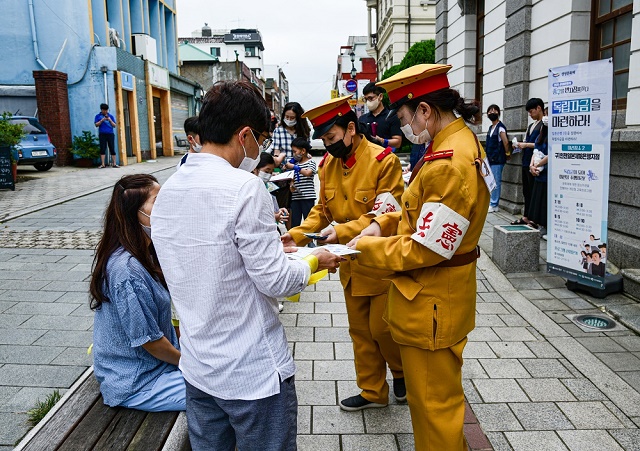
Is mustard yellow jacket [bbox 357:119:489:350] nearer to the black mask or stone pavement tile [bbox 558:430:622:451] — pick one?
the black mask

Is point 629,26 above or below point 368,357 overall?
above

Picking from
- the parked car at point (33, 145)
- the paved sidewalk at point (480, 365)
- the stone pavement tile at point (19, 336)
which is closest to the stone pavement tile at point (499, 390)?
the paved sidewalk at point (480, 365)

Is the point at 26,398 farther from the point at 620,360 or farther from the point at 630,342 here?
the point at 630,342

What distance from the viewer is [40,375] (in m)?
3.96

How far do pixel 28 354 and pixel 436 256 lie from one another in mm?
3509

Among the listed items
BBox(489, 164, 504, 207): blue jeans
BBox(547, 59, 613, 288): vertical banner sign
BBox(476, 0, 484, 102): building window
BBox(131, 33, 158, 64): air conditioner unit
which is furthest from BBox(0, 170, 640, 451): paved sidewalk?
BBox(131, 33, 158, 64): air conditioner unit

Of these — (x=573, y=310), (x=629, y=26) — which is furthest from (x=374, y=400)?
(x=629, y=26)

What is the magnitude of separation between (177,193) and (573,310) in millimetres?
4688

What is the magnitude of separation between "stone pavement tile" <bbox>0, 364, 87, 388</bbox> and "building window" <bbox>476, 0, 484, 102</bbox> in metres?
11.1

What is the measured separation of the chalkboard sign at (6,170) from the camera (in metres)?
12.8

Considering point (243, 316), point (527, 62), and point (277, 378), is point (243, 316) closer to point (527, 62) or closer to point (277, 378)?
point (277, 378)

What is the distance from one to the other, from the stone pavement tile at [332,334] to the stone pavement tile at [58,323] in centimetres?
208

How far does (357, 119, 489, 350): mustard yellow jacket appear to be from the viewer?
2398 millimetres

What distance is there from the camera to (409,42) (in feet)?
112
